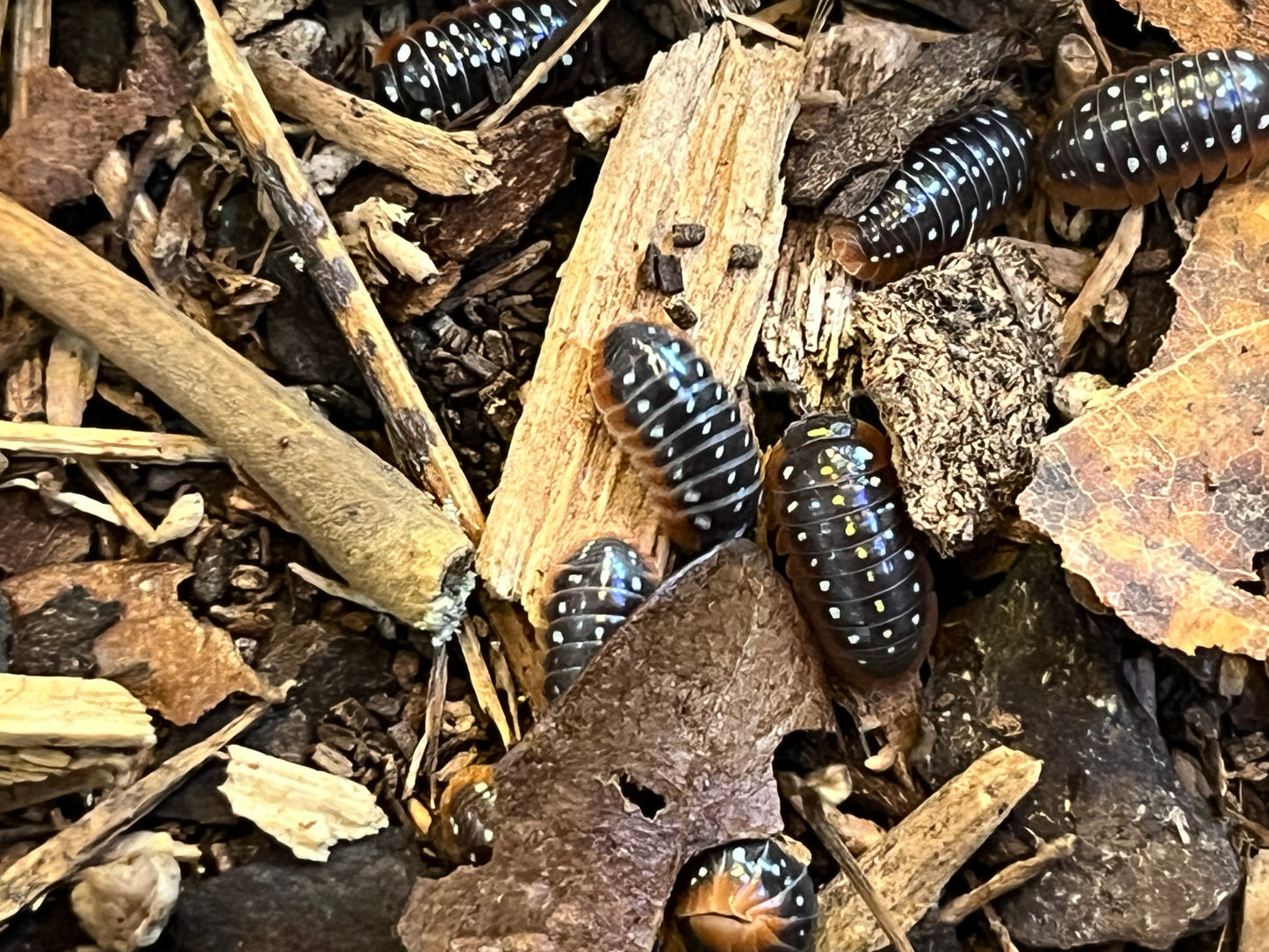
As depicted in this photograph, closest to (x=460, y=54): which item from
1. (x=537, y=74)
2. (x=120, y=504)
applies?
(x=537, y=74)

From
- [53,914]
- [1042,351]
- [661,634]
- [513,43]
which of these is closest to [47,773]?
[53,914]

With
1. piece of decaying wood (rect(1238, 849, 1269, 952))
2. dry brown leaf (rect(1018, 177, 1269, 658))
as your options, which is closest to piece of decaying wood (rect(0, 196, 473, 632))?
dry brown leaf (rect(1018, 177, 1269, 658))

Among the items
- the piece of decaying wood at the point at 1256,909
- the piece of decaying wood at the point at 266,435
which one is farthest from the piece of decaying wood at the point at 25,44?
the piece of decaying wood at the point at 1256,909

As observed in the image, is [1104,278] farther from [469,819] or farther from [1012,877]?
[469,819]

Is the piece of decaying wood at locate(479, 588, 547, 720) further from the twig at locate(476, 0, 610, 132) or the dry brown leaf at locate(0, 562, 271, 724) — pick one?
the twig at locate(476, 0, 610, 132)

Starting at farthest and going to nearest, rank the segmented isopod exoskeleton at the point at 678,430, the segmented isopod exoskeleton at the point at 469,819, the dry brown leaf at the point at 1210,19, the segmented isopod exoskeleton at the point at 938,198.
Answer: the dry brown leaf at the point at 1210,19
the segmented isopod exoskeleton at the point at 938,198
the segmented isopod exoskeleton at the point at 678,430
the segmented isopod exoskeleton at the point at 469,819

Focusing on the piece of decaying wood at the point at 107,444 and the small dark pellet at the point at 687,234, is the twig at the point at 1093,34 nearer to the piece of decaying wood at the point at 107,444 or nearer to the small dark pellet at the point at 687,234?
the small dark pellet at the point at 687,234
